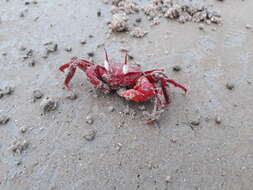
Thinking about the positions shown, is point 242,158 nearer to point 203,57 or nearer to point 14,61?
point 203,57

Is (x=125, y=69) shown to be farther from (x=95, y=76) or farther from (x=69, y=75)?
(x=69, y=75)

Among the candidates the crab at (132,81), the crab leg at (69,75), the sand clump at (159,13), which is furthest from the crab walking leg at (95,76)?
the sand clump at (159,13)

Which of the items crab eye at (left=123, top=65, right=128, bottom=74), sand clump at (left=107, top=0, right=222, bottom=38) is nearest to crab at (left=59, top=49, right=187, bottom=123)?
crab eye at (left=123, top=65, right=128, bottom=74)

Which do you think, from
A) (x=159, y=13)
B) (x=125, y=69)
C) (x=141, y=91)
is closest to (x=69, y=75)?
(x=125, y=69)

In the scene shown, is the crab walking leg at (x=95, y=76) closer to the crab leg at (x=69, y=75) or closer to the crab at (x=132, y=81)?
the crab at (x=132, y=81)

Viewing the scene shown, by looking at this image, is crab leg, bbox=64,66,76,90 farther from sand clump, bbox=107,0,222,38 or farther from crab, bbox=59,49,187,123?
sand clump, bbox=107,0,222,38

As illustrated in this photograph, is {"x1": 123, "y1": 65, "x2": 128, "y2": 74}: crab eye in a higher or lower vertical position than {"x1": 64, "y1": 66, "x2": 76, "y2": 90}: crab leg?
higher

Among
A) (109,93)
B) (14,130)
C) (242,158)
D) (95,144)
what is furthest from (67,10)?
(242,158)
